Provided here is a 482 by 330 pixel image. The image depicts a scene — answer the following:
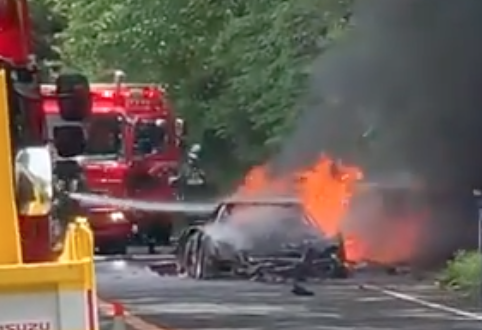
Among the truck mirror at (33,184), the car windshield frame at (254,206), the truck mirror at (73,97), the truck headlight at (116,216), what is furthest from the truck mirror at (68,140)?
the truck headlight at (116,216)

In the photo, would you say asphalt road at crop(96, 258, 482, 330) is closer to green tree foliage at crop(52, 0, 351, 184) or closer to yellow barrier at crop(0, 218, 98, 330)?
green tree foliage at crop(52, 0, 351, 184)

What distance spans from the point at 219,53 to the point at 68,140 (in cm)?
2338

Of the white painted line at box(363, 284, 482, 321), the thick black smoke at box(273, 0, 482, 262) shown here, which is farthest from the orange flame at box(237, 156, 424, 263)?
the white painted line at box(363, 284, 482, 321)

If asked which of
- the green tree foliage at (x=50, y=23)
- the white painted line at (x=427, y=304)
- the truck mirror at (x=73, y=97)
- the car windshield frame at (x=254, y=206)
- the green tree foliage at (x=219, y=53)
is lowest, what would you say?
the white painted line at (x=427, y=304)

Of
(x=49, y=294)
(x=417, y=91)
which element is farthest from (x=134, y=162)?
(x=49, y=294)

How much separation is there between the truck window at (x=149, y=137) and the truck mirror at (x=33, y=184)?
2776 centimetres

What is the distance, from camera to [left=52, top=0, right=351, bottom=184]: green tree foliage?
29359mm

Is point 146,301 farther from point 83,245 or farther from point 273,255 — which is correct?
point 83,245

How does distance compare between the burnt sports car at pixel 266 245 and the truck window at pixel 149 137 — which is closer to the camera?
the burnt sports car at pixel 266 245

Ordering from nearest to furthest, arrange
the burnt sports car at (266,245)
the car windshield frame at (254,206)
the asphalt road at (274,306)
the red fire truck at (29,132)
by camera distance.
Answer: the red fire truck at (29,132) < the asphalt road at (274,306) < the burnt sports car at (266,245) < the car windshield frame at (254,206)

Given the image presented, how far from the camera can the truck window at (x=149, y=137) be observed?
34.9 m

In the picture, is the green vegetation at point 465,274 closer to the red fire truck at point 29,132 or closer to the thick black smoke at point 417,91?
the thick black smoke at point 417,91

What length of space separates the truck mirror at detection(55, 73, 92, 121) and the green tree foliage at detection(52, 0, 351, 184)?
20.5m

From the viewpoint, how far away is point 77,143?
853cm
